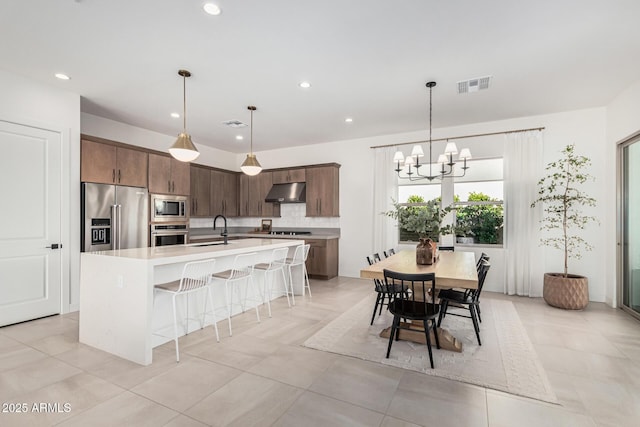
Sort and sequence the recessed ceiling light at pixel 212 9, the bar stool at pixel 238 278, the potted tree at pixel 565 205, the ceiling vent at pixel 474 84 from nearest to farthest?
1. the recessed ceiling light at pixel 212 9
2. the bar stool at pixel 238 278
3. the ceiling vent at pixel 474 84
4. the potted tree at pixel 565 205

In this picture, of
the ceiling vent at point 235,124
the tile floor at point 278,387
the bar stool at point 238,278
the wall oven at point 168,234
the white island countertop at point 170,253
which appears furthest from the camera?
the ceiling vent at point 235,124

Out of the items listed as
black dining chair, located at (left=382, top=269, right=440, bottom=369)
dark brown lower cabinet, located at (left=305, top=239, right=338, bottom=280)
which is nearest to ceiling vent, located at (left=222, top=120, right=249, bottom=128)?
dark brown lower cabinet, located at (left=305, top=239, right=338, bottom=280)

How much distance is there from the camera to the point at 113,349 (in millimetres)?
2879

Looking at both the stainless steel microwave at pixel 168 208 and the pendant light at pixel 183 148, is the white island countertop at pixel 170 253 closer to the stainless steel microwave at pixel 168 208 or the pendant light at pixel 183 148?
the pendant light at pixel 183 148

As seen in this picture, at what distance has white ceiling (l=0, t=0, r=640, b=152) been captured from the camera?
2.49 metres

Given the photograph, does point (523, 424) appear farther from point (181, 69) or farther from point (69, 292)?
point (69, 292)

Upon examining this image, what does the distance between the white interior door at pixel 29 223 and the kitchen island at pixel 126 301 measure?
1339 millimetres

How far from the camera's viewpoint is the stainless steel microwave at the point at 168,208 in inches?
207

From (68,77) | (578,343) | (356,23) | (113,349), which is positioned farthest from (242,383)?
(68,77)

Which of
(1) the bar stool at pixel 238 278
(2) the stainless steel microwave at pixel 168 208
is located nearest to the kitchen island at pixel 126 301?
(1) the bar stool at pixel 238 278

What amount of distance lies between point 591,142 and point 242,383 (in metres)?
5.94

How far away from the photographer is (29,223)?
379 cm

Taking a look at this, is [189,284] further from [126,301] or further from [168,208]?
[168,208]

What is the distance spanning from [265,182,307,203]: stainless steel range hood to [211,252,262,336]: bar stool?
9.00 ft
